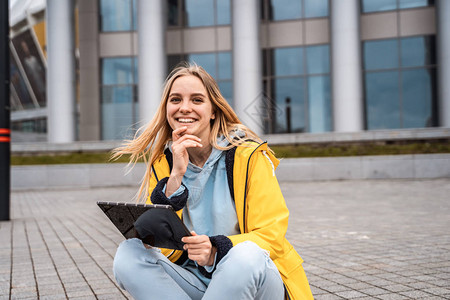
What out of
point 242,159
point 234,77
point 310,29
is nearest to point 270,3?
point 310,29

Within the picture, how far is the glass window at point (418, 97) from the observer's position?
2252 centimetres

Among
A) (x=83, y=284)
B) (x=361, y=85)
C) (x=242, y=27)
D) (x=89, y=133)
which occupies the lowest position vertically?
(x=83, y=284)

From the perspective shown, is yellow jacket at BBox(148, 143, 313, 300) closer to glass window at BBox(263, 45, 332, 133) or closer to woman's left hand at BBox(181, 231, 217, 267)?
woman's left hand at BBox(181, 231, 217, 267)

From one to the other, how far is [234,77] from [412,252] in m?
17.9

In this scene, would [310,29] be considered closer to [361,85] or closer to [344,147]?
[361,85]

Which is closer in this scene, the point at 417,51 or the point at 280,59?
the point at 417,51

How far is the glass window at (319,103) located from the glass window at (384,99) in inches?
84.7

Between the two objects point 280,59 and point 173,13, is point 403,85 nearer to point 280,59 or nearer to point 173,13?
point 280,59

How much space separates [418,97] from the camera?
893 inches

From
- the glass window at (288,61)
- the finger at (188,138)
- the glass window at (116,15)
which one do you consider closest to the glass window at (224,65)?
the glass window at (288,61)

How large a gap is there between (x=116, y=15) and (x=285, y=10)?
9.16 metres

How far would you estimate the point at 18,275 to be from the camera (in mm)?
4242

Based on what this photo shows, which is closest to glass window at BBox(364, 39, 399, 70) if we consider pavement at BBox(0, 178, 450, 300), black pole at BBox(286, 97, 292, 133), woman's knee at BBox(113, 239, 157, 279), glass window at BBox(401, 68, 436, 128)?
glass window at BBox(401, 68, 436, 128)

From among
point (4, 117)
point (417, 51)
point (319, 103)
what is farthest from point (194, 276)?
point (417, 51)
